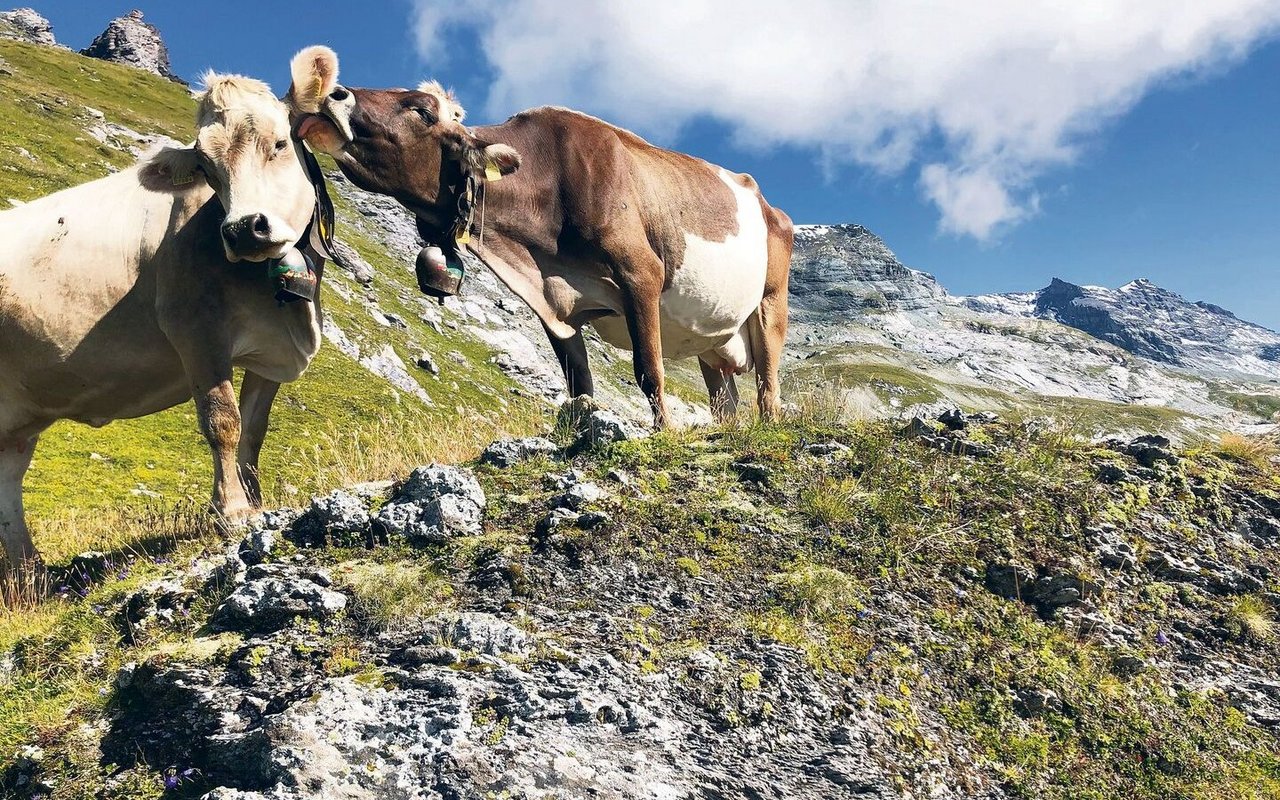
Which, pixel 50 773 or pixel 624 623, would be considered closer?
pixel 50 773

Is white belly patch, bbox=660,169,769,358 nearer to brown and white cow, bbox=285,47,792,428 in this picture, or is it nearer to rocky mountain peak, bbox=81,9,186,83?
brown and white cow, bbox=285,47,792,428

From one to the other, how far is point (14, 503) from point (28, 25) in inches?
9213

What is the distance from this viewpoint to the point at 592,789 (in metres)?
3.33

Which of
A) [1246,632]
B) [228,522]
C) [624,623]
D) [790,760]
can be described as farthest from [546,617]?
[1246,632]

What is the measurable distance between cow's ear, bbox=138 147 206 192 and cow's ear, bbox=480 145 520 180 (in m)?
2.54

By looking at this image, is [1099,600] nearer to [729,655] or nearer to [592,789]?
[729,655]

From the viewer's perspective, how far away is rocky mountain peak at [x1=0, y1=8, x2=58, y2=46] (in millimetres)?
163500

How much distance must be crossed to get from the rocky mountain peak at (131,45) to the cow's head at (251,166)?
18952 cm

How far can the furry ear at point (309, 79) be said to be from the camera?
7262mm

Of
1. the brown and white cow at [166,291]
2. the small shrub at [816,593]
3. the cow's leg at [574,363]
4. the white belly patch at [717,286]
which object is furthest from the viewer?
the white belly patch at [717,286]

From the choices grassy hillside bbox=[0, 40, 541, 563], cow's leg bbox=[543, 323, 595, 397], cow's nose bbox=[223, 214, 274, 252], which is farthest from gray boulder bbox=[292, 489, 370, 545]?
cow's leg bbox=[543, 323, 595, 397]

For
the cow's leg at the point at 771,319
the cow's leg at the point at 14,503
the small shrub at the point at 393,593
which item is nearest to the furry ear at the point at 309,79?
the cow's leg at the point at 14,503

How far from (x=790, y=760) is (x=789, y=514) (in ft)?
7.34

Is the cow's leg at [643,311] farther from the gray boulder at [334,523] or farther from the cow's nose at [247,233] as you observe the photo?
the gray boulder at [334,523]
